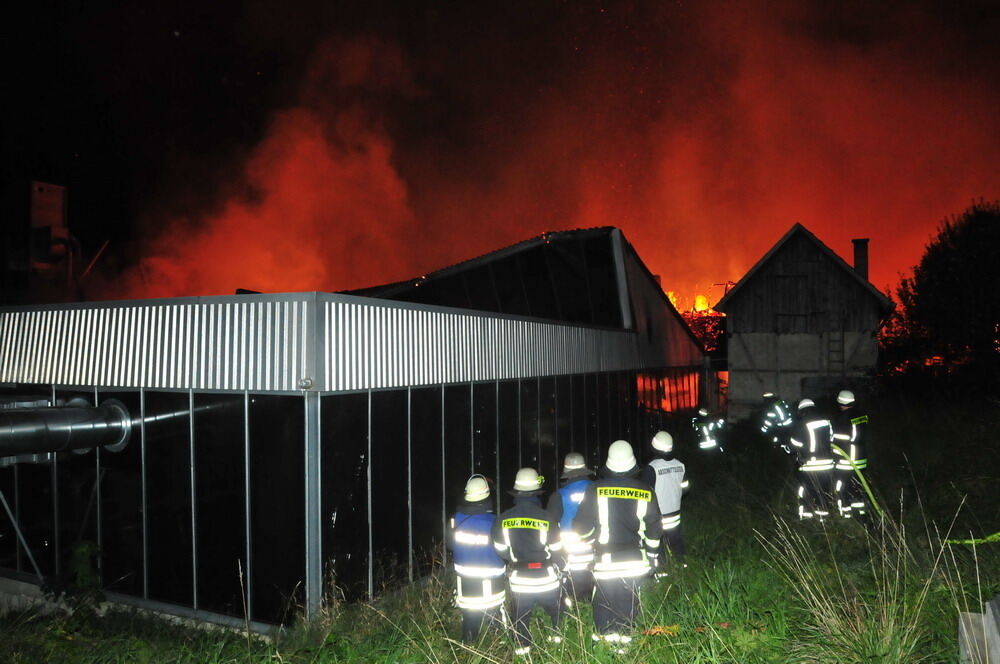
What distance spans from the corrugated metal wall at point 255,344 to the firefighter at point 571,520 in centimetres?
247

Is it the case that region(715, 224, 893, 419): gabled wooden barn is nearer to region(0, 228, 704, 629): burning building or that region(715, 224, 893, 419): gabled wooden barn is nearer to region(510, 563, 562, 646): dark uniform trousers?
region(0, 228, 704, 629): burning building

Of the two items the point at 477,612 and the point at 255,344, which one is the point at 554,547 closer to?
the point at 477,612

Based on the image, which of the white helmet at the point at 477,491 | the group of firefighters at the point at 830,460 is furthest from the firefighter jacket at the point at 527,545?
the group of firefighters at the point at 830,460

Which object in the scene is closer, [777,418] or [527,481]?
[527,481]

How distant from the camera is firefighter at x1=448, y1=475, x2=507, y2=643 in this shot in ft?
19.6

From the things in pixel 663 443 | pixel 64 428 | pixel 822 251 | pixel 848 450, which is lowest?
pixel 848 450

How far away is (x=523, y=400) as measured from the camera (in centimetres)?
1112

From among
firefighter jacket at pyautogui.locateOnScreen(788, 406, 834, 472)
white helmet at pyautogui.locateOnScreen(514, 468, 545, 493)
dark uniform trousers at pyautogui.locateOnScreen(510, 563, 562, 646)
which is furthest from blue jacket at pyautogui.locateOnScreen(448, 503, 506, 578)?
firefighter jacket at pyautogui.locateOnScreen(788, 406, 834, 472)

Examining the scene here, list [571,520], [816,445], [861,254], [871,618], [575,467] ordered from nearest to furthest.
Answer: [871,618], [571,520], [575,467], [816,445], [861,254]

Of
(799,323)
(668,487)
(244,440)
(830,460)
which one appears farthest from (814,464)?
(799,323)

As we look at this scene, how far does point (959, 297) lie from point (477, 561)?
2264cm

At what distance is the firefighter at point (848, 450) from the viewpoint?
373 inches

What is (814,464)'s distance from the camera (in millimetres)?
9664

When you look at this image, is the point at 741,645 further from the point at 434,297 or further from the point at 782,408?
the point at 434,297
